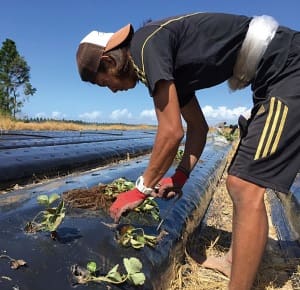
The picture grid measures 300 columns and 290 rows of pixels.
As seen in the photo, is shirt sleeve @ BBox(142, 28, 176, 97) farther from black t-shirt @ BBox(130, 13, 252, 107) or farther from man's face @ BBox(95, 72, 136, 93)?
man's face @ BBox(95, 72, 136, 93)

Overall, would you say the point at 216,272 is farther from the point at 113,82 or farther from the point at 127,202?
the point at 113,82

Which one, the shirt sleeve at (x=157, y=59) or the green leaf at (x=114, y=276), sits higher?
the shirt sleeve at (x=157, y=59)

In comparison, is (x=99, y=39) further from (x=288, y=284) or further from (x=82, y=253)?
(x=288, y=284)

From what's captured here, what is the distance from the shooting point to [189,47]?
7.55 ft

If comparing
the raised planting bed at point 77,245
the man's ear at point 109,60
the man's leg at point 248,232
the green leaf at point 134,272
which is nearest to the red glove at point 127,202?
the raised planting bed at point 77,245

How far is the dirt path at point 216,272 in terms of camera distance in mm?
2734

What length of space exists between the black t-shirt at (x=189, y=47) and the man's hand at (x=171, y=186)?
0.77 m

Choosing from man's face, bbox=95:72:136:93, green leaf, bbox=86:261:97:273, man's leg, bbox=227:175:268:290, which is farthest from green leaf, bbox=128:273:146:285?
man's face, bbox=95:72:136:93

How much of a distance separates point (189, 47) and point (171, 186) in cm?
101

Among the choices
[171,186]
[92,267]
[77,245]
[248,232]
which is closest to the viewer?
[92,267]

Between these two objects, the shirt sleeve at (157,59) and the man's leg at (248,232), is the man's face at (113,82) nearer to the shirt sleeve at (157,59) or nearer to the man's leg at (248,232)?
the shirt sleeve at (157,59)

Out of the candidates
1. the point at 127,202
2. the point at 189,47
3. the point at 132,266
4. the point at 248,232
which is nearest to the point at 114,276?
the point at 132,266

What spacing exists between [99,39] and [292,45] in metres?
1.08

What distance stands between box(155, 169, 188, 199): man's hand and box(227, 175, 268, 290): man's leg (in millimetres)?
679
